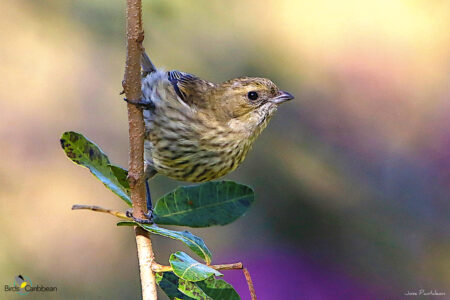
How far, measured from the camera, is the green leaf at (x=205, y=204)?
60.7 inches

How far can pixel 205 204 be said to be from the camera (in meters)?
1.57

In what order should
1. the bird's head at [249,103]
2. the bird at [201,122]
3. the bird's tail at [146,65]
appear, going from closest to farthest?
the bird at [201,122], the bird's head at [249,103], the bird's tail at [146,65]

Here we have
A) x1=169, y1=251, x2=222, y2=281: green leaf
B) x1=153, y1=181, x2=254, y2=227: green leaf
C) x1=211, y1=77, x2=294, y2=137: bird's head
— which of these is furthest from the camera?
x1=211, y1=77, x2=294, y2=137: bird's head

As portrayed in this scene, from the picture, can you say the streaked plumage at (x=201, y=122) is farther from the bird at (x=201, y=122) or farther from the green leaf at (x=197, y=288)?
the green leaf at (x=197, y=288)

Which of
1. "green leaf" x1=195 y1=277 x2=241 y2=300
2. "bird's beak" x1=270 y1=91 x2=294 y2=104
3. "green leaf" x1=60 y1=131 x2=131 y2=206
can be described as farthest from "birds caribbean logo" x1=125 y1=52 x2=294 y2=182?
"green leaf" x1=195 y1=277 x2=241 y2=300

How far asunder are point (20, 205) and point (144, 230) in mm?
3598

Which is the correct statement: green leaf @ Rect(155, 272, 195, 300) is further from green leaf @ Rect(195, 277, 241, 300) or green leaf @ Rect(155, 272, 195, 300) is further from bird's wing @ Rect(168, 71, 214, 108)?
bird's wing @ Rect(168, 71, 214, 108)

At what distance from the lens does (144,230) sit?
55.1 inches

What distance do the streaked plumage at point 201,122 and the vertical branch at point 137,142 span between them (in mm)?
1146

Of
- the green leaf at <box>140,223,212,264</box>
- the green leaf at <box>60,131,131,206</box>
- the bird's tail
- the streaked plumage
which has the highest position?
the bird's tail

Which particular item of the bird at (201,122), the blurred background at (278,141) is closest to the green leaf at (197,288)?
the bird at (201,122)

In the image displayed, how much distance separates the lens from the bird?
2658 millimetres

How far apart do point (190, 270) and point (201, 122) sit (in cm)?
146

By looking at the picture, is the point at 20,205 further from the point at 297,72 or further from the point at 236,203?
the point at 236,203
